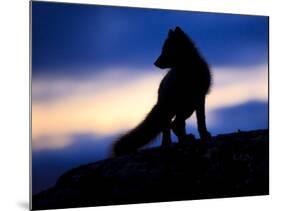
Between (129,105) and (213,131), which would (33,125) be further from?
(213,131)

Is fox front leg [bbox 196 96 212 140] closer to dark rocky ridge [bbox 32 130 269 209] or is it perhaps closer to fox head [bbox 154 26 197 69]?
A: dark rocky ridge [bbox 32 130 269 209]

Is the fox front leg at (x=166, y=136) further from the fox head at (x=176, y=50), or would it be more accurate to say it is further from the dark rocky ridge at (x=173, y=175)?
the fox head at (x=176, y=50)

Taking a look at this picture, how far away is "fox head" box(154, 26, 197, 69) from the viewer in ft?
12.8

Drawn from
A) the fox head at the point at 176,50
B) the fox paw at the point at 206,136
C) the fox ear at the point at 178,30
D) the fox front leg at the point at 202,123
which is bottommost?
the fox paw at the point at 206,136

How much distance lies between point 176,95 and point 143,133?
0.37m

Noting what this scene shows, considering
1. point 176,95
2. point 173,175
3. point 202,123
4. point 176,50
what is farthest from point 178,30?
point 173,175

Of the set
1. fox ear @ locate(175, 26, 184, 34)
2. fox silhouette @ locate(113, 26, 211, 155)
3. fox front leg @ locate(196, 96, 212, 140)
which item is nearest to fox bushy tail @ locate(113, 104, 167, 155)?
fox silhouette @ locate(113, 26, 211, 155)

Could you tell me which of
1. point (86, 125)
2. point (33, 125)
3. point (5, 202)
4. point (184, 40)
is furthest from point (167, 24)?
point (5, 202)

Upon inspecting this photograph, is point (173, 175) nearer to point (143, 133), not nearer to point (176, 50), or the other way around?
point (143, 133)

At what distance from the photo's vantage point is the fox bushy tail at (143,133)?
3787 mm

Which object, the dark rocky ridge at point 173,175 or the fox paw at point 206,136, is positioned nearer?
the dark rocky ridge at point 173,175

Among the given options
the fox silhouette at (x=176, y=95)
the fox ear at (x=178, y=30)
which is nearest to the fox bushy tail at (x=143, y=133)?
the fox silhouette at (x=176, y=95)

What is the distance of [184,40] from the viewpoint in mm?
3961

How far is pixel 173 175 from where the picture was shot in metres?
3.90
